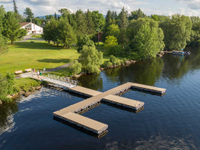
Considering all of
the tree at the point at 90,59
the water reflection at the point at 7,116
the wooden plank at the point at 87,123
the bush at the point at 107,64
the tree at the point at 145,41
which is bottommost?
the water reflection at the point at 7,116

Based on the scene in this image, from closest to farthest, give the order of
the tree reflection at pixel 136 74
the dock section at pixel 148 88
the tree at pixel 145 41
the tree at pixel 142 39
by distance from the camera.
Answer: the dock section at pixel 148 88, the tree reflection at pixel 136 74, the tree at pixel 145 41, the tree at pixel 142 39

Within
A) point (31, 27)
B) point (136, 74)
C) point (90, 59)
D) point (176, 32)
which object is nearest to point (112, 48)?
point (136, 74)

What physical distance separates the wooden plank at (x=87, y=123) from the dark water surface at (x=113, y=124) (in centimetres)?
129

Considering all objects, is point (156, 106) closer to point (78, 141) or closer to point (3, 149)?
point (78, 141)

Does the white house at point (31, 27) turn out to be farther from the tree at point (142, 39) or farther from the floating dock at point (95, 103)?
the floating dock at point (95, 103)

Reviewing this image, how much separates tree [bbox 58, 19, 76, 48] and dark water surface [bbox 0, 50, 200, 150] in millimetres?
58300

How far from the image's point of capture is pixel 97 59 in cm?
6462

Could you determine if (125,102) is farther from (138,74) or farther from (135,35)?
(135,35)

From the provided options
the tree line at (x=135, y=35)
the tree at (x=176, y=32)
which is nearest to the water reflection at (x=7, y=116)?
the tree line at (x=135, y=35)

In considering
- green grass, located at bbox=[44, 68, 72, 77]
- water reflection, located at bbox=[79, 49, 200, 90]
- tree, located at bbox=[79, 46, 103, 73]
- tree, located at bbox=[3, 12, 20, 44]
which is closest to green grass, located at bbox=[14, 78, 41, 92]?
green grass, located at bbox=[44, 68, 72, 77]

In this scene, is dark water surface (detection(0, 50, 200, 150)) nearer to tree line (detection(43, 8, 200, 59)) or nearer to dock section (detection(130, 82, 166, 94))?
dock section (detection(130, 82, 166, 94))

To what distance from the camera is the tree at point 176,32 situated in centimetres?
11731

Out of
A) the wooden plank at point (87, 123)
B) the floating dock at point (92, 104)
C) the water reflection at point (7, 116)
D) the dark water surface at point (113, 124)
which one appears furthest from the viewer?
the water reflection at point (7, 116)

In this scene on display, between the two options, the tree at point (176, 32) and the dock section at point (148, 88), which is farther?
the tree at point (176, 32)
